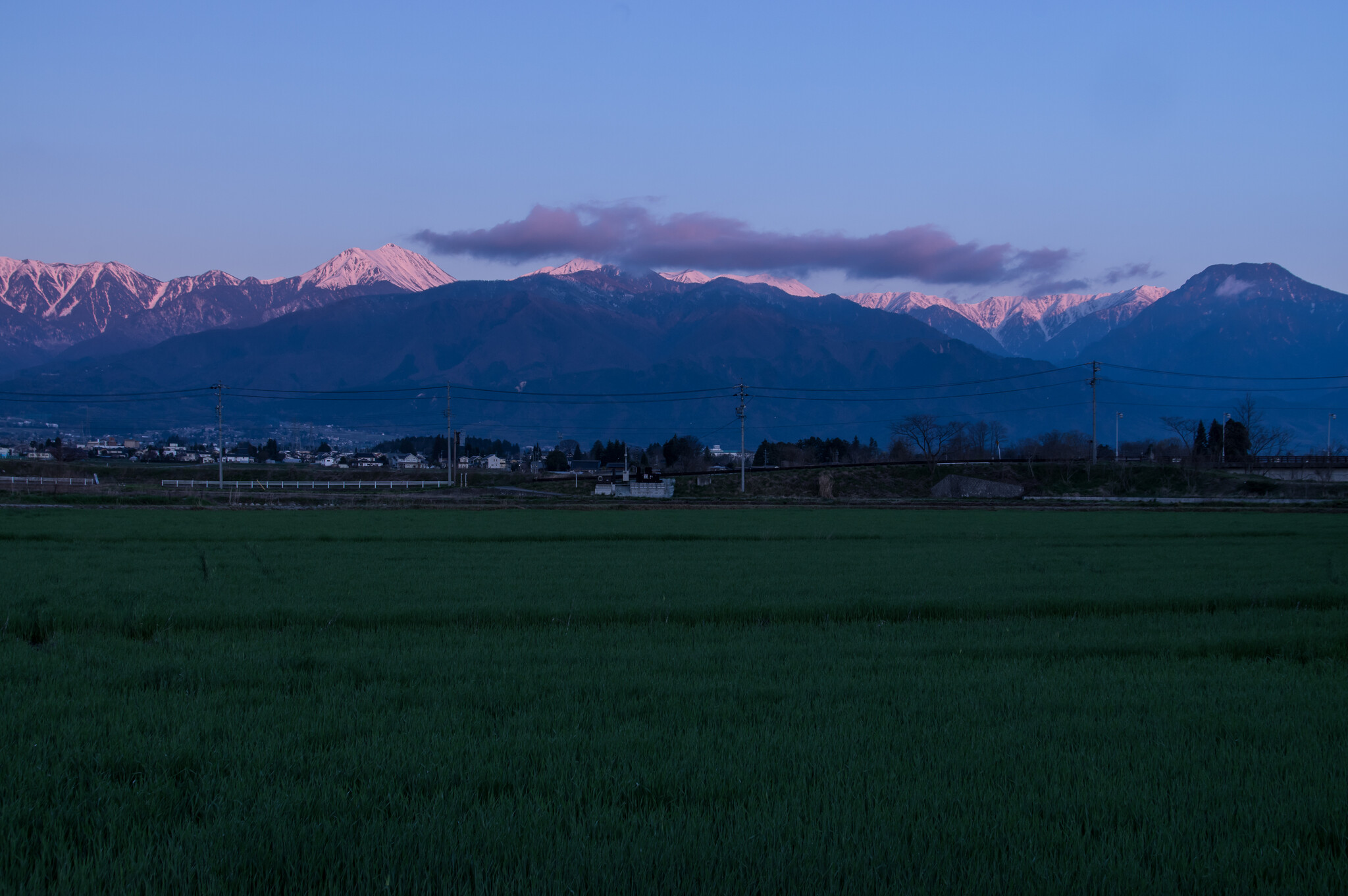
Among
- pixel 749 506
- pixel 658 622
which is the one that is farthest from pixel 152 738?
pixel 749 506

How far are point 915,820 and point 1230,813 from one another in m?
2.34

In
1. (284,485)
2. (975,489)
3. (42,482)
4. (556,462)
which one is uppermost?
(556,462)

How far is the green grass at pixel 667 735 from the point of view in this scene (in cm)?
508

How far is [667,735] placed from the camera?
7605mm

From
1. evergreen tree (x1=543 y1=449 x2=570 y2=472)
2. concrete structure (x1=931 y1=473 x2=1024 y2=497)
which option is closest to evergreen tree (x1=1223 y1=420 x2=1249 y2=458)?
concrete structure (x1=931 y1=473 x2=1024 y2=497)

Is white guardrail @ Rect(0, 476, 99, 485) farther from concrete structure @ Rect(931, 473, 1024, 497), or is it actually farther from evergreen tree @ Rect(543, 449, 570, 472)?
evergreen tree @ Rect(543, 449, 570, 472)

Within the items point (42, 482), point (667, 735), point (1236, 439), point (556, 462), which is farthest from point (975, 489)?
point (556, 462)

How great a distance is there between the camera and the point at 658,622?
14.5 metres

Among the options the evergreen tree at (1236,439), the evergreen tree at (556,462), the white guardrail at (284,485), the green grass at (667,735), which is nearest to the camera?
the green grass at (667,735)

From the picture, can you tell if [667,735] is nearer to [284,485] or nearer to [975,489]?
[975,489]

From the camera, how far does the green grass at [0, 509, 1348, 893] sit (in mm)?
5078

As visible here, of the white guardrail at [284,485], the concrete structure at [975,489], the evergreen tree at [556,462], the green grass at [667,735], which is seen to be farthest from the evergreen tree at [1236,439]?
the green grass at [667,735]

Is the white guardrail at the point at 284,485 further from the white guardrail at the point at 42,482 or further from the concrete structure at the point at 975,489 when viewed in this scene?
the concrete structure at the point at 975,489

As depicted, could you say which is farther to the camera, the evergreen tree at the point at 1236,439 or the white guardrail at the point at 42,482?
the evergreen tree at the point at 1236,439
